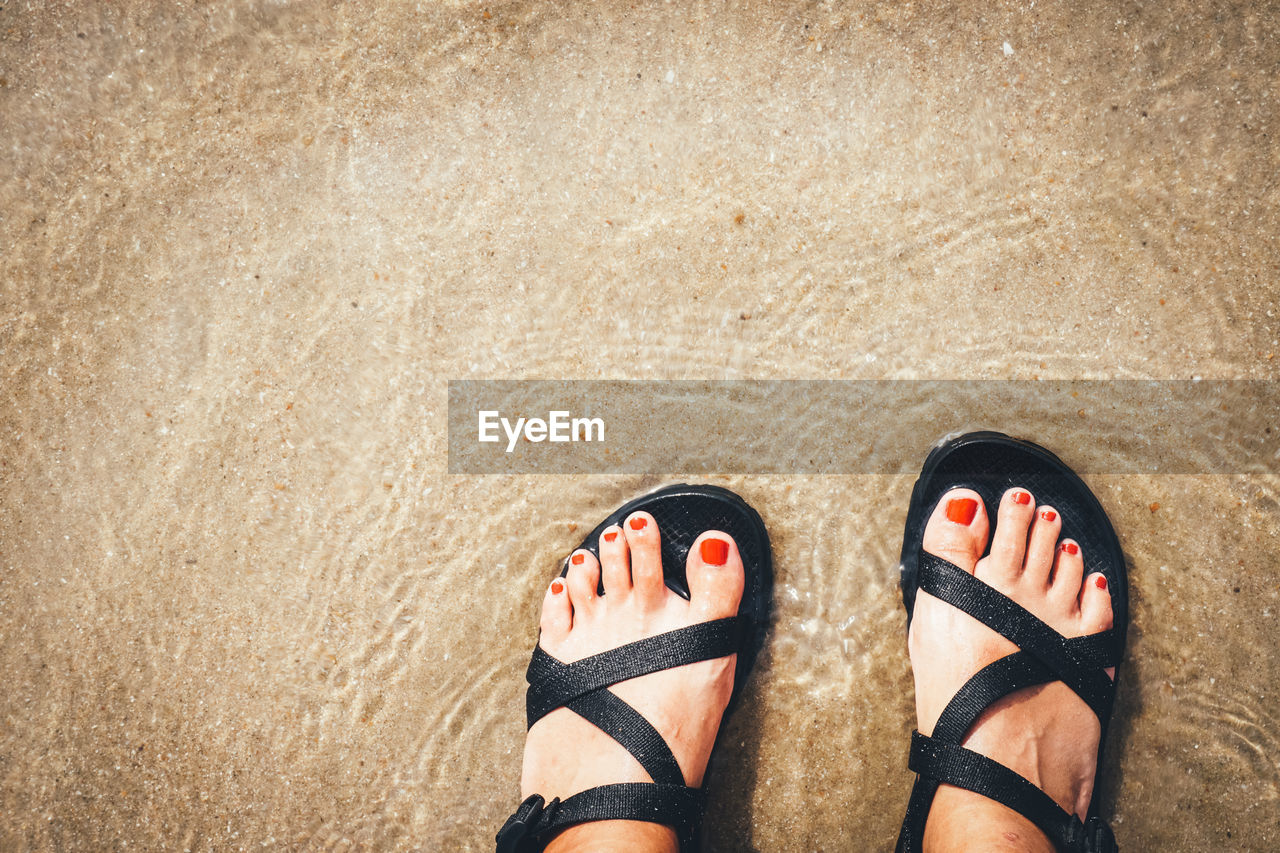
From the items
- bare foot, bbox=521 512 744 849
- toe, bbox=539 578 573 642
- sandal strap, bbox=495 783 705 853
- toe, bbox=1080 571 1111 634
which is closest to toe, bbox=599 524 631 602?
bare foot, bbox=521 512 744 849

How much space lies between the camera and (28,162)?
1696 millimetres

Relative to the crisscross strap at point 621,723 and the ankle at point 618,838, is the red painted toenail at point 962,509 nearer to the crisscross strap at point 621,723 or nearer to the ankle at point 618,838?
the crisscross strap at point 621,723

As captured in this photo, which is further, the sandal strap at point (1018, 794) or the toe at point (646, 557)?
the toe at point (646, 557)

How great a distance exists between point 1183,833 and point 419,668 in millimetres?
1862

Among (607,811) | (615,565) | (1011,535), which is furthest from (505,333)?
(1011,535)

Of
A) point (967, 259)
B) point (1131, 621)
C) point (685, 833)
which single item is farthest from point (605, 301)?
point (1131, 621)

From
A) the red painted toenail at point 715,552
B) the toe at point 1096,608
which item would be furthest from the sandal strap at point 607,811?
the toe at point 1096,608

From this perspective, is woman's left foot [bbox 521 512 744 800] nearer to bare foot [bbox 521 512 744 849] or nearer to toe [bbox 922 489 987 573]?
bare foot [bbox 521 512 744 849]

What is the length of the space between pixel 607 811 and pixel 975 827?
796 millimetres

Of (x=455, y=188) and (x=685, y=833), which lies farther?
(x=455, y=188)

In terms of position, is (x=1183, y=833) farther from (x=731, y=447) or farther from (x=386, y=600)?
(x=386, y=600)

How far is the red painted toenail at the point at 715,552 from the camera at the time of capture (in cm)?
158

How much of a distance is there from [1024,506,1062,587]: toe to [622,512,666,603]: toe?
2.88 ft

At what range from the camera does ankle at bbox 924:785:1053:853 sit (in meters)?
1.41
